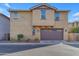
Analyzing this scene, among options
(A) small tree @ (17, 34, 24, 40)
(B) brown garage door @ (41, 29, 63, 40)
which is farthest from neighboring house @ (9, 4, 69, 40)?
(A) small tree @ (17, 34, 24, 40)

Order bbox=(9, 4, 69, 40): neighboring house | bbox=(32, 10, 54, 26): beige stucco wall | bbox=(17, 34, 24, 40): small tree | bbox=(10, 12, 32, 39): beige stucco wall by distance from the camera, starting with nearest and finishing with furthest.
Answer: bbox=(17, 34, 24, 40): small tree < bbox=(9, 4, 69, 40): neighboring house < bbox=(10, 12, 32, 39): beige stucco wall < bbox=(32, 10, 54, 26): beige stucco wall

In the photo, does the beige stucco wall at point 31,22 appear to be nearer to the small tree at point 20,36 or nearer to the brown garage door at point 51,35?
the small tree at point 20,36

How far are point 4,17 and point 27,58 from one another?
554cm

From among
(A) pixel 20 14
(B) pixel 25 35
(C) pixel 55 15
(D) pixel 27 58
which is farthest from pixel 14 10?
(D) pixel 27 58

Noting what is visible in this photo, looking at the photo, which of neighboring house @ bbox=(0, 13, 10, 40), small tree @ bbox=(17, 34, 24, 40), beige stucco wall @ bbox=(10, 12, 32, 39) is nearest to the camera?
neighboring house @ bbox=(0, 13, 10, 40)

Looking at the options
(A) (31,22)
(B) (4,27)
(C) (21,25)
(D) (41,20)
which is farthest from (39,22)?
(B) (4,27)

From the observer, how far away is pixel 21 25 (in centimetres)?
1368

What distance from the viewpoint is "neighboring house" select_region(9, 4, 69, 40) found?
12.8 metres

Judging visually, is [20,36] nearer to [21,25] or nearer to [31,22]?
[21,25]

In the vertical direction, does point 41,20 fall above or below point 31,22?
above

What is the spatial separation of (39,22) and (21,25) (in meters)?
1.70

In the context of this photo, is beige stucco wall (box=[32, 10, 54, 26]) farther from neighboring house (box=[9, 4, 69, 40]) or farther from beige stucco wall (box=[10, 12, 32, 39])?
beige stucco wall (box=[10, 12, 32, 39])

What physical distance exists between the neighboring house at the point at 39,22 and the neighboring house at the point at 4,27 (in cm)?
33

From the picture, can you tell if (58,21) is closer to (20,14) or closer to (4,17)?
(20,14)
